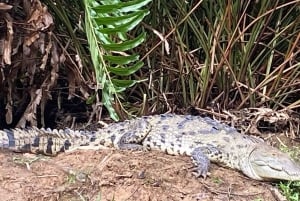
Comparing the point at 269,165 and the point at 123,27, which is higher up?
the point at 123,27

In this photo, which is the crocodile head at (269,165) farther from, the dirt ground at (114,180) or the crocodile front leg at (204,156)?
the crocodile front leg at (204,156)

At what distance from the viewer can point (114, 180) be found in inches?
150

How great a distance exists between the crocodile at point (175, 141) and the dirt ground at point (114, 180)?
0.45ft

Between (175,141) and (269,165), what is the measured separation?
0.77m

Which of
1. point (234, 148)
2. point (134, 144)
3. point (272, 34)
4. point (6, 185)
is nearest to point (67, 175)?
point (6, 185)

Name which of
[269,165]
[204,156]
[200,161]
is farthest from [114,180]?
[269,165]

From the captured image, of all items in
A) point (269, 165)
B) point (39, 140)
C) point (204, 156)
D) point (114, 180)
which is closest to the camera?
point (114, 180)

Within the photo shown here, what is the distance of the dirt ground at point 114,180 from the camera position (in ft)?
12.1

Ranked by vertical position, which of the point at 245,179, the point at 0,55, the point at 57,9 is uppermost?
the point at 57,9

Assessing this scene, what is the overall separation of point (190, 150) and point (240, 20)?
970 millimetres

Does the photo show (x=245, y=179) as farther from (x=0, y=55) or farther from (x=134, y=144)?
(x=0, y=55)

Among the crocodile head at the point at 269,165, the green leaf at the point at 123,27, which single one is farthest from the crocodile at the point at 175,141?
the green leaf at the point at 123,27

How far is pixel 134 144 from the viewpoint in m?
4.69

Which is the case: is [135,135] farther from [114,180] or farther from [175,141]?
[114,180]
